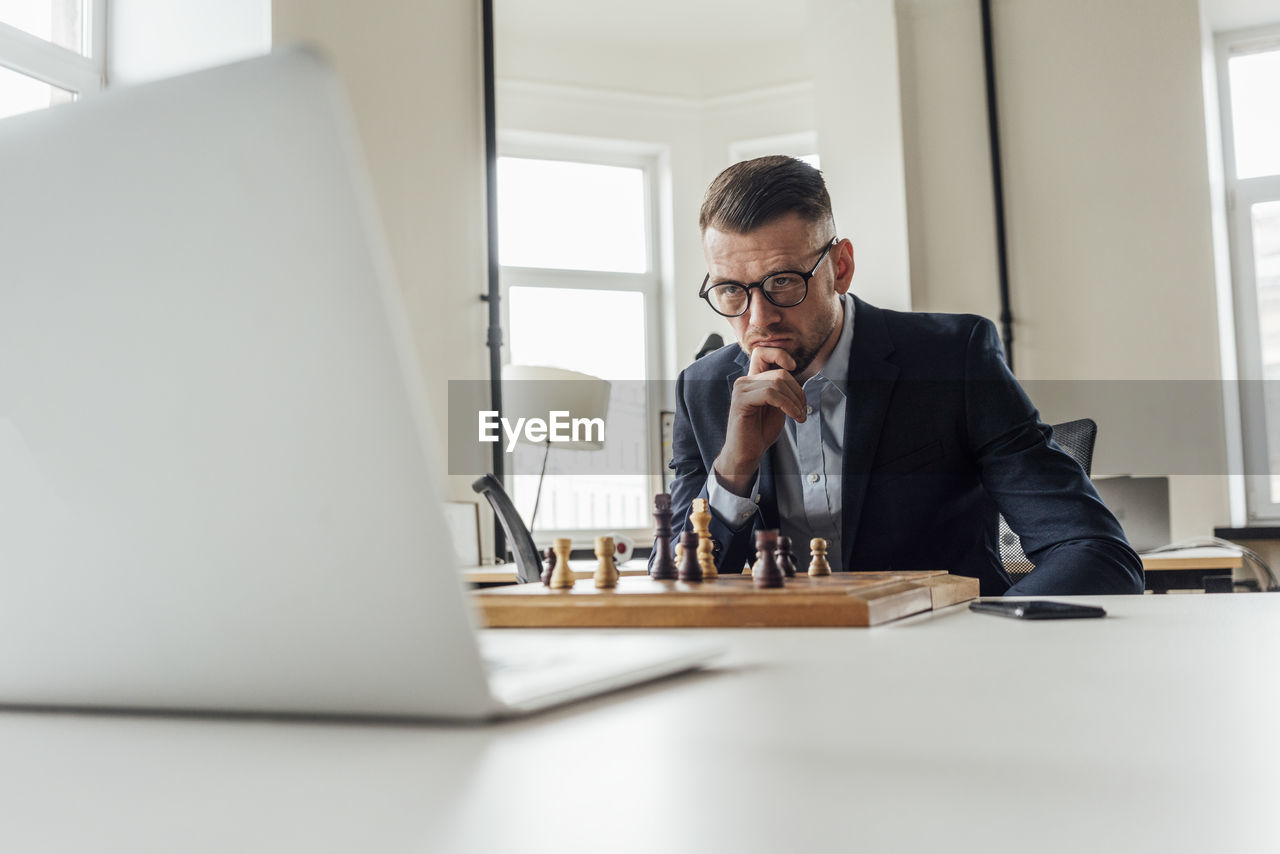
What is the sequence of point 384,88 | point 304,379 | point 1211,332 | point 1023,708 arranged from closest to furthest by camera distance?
point 304,379
point 1023,708
point 384,88
point 1211,332

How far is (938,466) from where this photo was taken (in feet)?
5.71

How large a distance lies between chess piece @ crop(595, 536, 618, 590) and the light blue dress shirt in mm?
577

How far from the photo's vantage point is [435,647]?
1.22 ft

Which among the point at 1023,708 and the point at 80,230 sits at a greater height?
the point at 80,230

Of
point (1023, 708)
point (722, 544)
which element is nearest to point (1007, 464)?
point (722, 544)

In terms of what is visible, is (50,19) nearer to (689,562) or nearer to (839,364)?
(839,364)

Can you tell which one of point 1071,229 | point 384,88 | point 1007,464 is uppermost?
point 384,88

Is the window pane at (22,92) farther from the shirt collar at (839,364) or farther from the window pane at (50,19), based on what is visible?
the shirt collar at (839,364)

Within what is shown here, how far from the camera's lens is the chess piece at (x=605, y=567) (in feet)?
3.84

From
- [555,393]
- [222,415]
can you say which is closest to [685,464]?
[555,393]

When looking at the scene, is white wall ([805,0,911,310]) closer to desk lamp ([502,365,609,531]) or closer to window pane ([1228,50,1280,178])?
desk lamp ([502,365,609,531])

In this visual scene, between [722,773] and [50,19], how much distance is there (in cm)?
346

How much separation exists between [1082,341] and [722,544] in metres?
3.16

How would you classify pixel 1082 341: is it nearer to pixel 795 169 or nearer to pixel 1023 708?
pixel 795 169
